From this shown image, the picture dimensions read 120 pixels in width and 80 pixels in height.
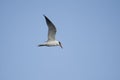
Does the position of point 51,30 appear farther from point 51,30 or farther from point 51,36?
point 51,36

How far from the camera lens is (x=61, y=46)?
2908 cm

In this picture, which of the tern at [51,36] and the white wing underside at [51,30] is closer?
the white wing underside at [51,30]

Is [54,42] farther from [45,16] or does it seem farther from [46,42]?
[45,16]

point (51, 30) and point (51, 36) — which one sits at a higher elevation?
point (51, 30)

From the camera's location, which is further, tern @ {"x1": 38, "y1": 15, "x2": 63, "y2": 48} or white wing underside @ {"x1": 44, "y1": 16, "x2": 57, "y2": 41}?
tern @ {"x1": 38, "y1": 15, "x2": 63, "y2": 48}

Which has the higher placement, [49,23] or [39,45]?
[49,23]

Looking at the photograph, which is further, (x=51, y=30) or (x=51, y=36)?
(x=51, y=36)

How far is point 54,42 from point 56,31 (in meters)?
1.26

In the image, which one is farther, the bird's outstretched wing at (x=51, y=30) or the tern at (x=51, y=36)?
the tern at (x=51, y=36)

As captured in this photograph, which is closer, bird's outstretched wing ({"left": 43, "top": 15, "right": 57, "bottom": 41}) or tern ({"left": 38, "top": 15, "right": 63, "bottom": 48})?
bird's outstretched wing ({"left": 43, "top": 15, "right": 57, "bottom": 41})

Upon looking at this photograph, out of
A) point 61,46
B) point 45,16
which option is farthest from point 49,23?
point 61,46

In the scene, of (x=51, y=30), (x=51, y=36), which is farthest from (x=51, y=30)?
(x=51, y=36)

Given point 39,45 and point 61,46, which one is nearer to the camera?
point 39,45

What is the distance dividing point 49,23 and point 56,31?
123cm
